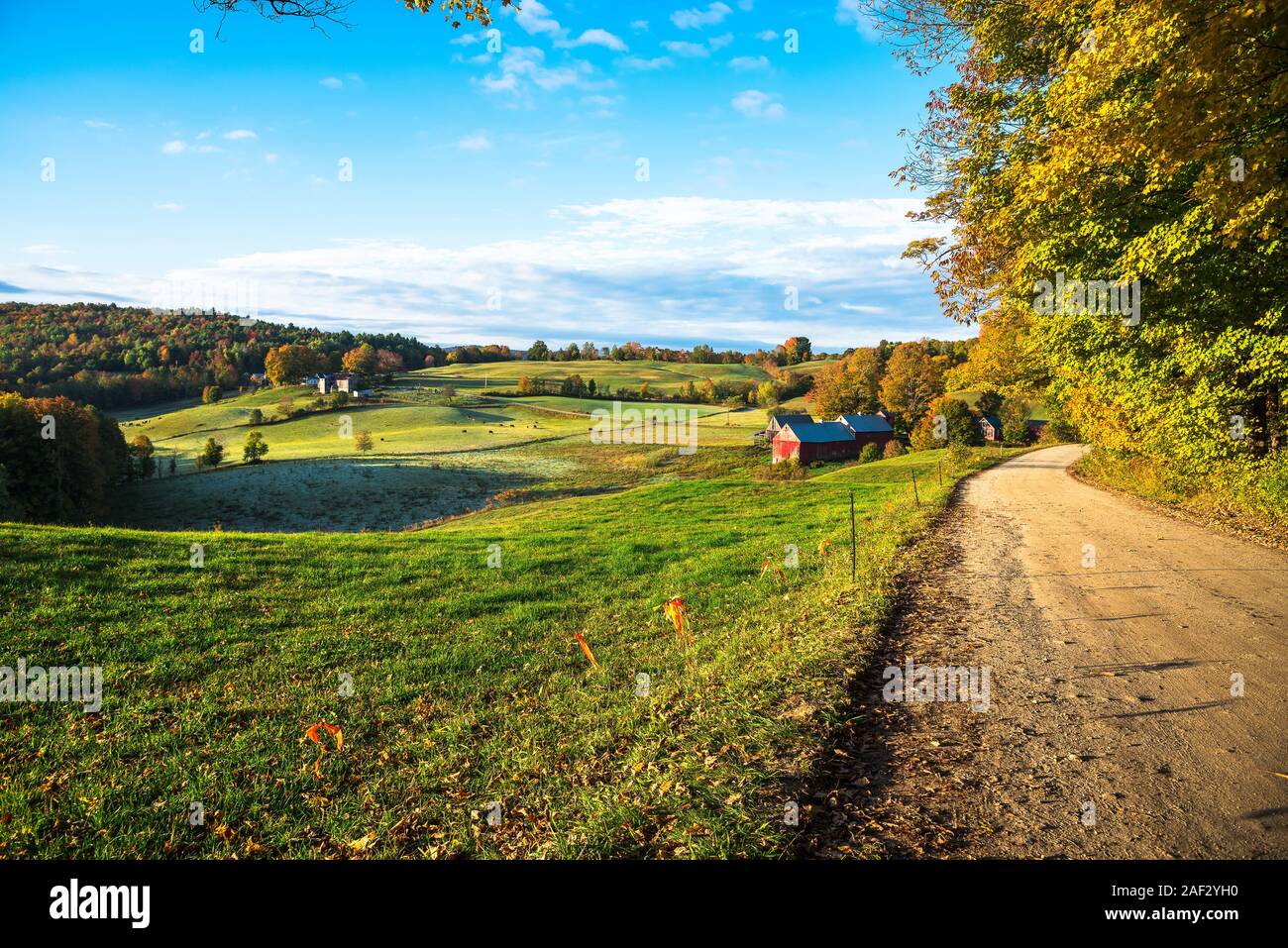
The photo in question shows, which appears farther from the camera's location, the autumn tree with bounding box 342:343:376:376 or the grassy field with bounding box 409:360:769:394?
the autumn tree with bounding box 342:343:376:376

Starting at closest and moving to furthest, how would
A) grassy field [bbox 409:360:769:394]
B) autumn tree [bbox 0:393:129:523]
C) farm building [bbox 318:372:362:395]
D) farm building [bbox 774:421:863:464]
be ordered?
autumn tree [bbox 0:393:129:523]
farm building [bbox 774:421:863:464]
farm building [bbox 318:372:362:395]
grassy field [bbox 409:360:769:394]

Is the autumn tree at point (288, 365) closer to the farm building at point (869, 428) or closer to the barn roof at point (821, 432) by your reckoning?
the barn roof at point (821, 432)

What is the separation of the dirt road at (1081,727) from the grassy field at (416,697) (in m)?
0.61

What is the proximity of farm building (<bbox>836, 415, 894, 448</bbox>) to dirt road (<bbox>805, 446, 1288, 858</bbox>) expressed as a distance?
2649 inches

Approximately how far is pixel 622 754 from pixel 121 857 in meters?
4.23

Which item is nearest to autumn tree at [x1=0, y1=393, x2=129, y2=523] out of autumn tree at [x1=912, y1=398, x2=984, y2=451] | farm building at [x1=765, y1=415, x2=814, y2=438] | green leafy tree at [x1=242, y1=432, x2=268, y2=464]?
green leafy tree at [x1=242, y1=432, x2=268, y2=464]

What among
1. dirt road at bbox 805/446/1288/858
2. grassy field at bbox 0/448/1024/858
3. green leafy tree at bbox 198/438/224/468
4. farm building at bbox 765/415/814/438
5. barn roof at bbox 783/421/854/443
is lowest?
grassy field at bbox 0/448/1024/858

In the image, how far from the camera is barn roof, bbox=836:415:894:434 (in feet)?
256

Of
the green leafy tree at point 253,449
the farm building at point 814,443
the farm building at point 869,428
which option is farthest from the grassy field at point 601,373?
the green leafy tree at point 253,449

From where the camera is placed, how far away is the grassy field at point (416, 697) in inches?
199

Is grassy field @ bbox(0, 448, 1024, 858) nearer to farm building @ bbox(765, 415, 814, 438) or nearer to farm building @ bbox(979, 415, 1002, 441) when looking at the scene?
farm building @ bbox(765, 415, 814, 438)

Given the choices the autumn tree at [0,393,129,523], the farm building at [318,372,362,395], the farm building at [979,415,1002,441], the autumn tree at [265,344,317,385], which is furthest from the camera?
the autumn tree at [265,344,317,385]
